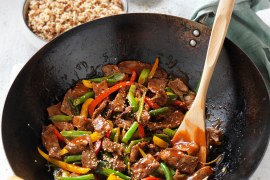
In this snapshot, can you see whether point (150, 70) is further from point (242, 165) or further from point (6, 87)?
point (6, 87)

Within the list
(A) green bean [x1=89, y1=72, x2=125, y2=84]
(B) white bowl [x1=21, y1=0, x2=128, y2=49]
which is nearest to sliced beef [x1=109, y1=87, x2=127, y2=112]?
(A) green bean [x1=89, y1=72, x2=125, y2=84]

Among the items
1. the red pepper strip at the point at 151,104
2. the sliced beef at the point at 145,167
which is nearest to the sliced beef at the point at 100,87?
the red pepper strip at the point at 151,104

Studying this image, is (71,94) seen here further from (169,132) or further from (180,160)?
(180,160)

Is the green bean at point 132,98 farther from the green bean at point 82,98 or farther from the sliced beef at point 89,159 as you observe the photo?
the sliced beef at point 89,159

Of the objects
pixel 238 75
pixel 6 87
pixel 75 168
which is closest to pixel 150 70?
pixel 238 75

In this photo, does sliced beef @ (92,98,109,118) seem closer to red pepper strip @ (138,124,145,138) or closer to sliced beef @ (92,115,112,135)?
sliced beef @ (92,115,112,135)

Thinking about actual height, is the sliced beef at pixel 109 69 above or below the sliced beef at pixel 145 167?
above

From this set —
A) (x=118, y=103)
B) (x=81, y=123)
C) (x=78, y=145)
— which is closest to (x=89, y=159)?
(x=78, y=145)
